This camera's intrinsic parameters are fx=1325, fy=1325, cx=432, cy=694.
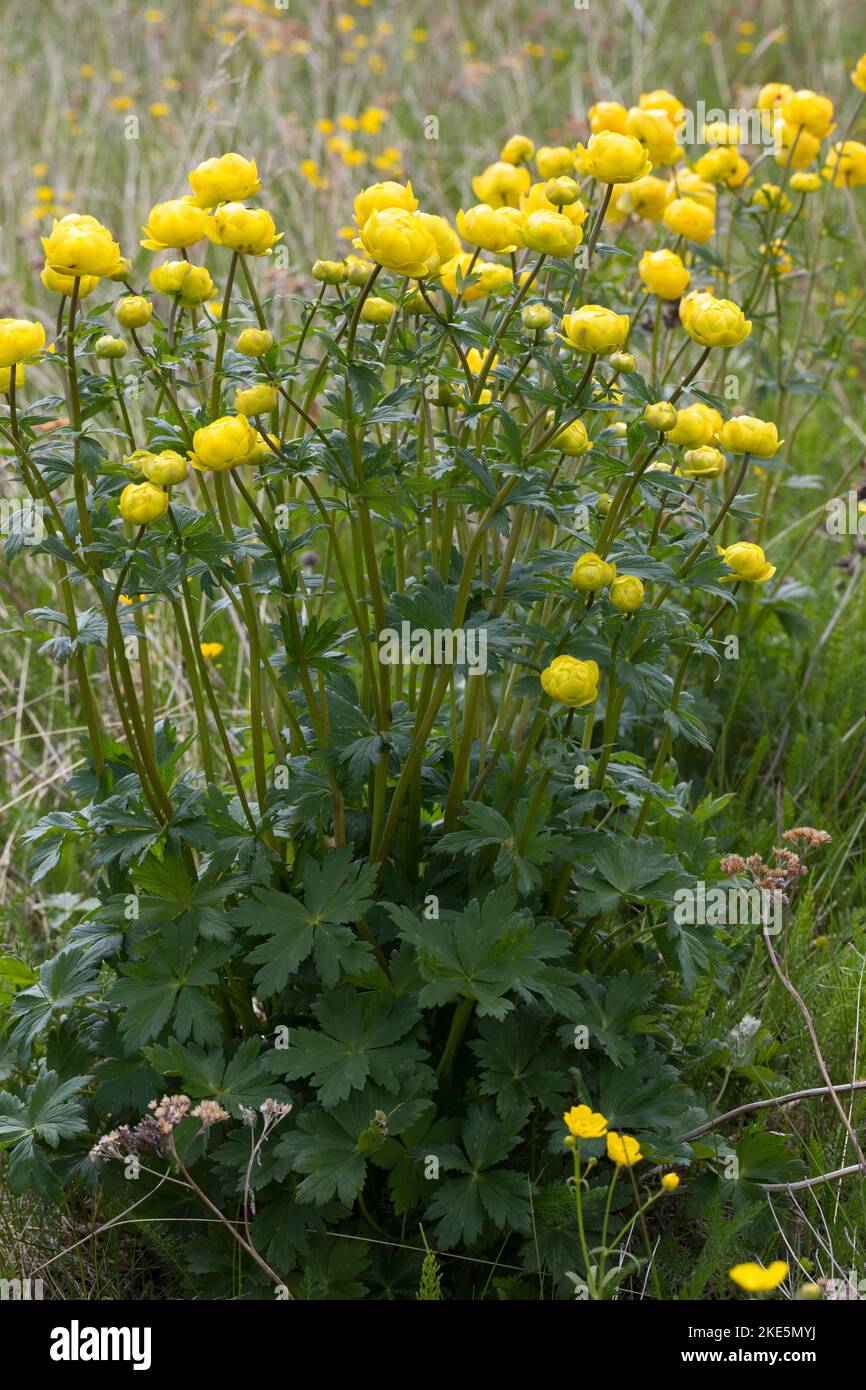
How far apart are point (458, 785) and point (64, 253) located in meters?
0.80

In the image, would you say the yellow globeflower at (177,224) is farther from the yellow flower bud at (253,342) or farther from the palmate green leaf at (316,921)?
the palmate green leaf at (316,921)

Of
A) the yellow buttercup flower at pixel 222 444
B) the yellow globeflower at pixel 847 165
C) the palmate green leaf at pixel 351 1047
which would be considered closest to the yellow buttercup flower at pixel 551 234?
the yellow buttercup flower at pixel 222 444

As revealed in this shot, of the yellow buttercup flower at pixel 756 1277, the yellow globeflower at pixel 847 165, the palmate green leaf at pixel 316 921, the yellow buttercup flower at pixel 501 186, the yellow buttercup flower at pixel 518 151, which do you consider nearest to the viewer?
the yellow buttercup flower at pixel 756 1277

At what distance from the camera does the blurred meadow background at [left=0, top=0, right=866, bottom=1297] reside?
2.43 meters

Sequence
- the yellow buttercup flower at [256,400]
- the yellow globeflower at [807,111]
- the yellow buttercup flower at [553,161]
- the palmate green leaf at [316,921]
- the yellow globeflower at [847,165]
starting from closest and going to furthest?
the yellow buttercup flower at [256,400] → the palmate green leaf at [316,921] → the yellow buttercup flower at [553,161] → the yellow globeflower at [807,111] → the yellow globeflower at [847,165]

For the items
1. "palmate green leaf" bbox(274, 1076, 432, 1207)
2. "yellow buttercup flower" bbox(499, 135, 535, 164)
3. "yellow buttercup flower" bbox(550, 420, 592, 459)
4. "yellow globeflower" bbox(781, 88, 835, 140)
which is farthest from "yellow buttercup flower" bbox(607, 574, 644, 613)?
"yellow globeflower" bbox(781, 88, 835, 140)

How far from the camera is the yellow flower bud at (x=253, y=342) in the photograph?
1481 mm

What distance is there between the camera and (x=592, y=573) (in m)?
1.49

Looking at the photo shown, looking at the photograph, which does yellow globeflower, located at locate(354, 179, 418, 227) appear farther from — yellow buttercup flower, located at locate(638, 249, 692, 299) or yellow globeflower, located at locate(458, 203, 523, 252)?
yellow buttercup flower, located at locate(638, 249, 692, 299)

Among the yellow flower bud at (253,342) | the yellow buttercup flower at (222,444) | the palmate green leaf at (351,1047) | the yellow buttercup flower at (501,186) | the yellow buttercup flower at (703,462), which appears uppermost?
the yellow buttercup flower at (501,186)

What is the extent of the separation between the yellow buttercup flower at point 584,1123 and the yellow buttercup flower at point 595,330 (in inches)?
33.5

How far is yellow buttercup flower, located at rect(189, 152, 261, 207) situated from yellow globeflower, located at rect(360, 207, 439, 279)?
0.25 meters

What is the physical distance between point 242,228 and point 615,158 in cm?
44
